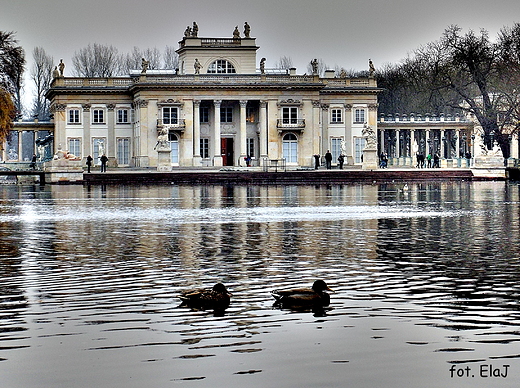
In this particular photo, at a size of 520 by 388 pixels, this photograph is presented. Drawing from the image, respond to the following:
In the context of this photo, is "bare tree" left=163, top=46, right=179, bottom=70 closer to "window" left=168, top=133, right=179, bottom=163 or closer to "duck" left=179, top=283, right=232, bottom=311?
"window" left=168, top=133, right=179, bottom=163

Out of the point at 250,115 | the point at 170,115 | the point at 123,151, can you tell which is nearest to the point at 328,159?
the point at 250,115

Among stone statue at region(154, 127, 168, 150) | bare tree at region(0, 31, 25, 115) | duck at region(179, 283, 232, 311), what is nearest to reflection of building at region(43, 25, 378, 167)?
stone statue at region(154, 127, 168, 150)

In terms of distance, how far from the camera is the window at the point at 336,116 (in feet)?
314

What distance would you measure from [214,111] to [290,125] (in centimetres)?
679

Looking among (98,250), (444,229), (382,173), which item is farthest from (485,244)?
(382,173)

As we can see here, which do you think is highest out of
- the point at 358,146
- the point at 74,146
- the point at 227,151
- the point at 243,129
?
the point at 243,129

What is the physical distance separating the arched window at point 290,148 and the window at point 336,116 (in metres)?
5.77

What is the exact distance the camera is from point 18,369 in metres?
9.76

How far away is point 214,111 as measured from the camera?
91688mm

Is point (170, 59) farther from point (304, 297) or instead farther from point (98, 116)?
point (304, 297)

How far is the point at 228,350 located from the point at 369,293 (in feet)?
13.9

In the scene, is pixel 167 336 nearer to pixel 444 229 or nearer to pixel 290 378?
pixel 290 378

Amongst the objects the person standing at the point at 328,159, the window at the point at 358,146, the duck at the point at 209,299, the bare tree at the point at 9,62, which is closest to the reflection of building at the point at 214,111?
the window at the point at 358,146

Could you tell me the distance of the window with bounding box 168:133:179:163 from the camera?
8944 cm
